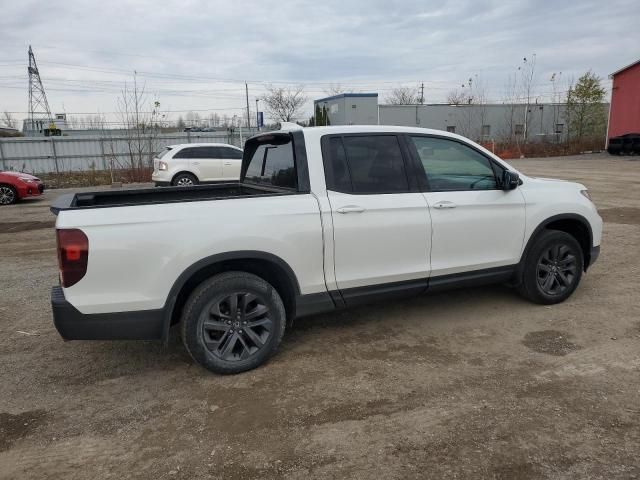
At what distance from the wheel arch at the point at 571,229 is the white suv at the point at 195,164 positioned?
11611 millimetres

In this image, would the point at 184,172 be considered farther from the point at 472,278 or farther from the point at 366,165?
the point at 472,278

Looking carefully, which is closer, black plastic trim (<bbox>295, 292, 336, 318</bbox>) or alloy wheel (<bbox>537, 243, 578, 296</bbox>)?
black plastic trim (<bbox>295, 292, 336, 318</bbox>)

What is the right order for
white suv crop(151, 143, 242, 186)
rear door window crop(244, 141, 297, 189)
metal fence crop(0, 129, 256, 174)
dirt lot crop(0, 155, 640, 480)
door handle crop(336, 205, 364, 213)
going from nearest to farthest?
dirt lot crop(0, 155, 640, 480) < door handle crop(336, 205, 364, 213) < rear door window crop(244, 141, 297, 189) < white suv crop(151, 143, 242, 186) < metal fence crop(0, 129, 256, 174)

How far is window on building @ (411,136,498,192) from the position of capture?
14.0 feet

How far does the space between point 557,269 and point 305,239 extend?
9.09 ft

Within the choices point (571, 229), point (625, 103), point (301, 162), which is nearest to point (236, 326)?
point (301, 162)

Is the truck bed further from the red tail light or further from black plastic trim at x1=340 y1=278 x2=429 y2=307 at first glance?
black plastic trim at x1=340 y1=278 x2=429 y2=307

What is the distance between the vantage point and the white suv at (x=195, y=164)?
49.5 ft

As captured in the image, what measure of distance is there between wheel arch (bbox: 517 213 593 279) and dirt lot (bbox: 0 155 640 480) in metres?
0.51

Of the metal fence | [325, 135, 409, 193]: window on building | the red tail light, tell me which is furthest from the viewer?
the metal fence

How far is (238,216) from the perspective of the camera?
11.4 ft

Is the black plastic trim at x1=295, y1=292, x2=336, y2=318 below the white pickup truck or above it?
below

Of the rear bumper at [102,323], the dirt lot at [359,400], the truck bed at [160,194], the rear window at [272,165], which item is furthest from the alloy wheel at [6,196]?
the rear bumper at [102,323]

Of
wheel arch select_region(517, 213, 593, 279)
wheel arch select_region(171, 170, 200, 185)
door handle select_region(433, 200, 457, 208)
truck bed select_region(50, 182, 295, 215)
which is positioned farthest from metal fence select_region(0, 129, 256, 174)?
door handle select_region(433, 200, 457, 208)
